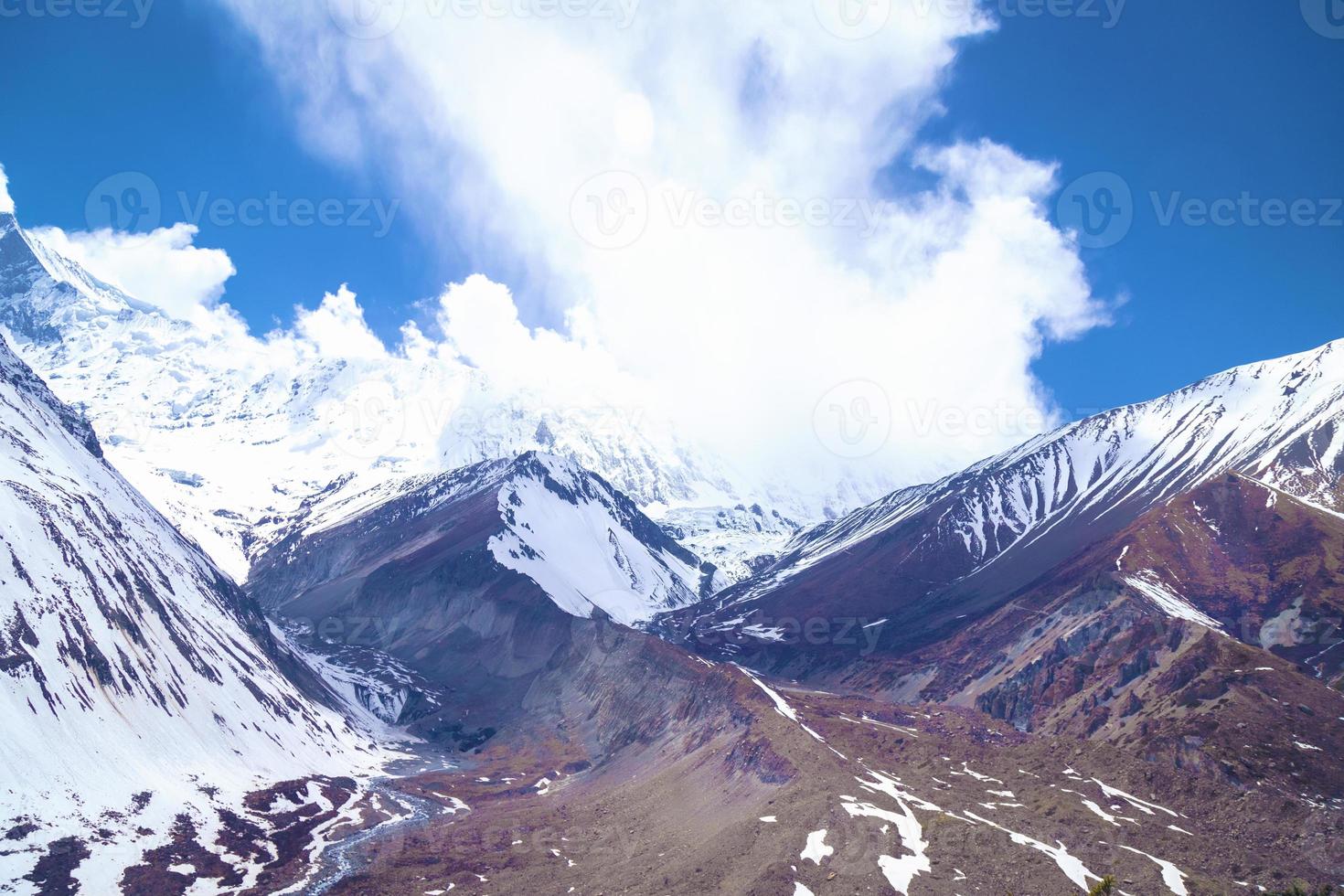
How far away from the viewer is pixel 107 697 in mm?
130625

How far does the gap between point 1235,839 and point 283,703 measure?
160 meters

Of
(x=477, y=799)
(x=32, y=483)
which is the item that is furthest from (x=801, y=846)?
(x=32, y=483)

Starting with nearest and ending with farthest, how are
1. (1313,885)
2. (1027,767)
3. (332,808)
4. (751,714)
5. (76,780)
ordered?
(1313,885) < (76,780) < (1027,767) < (332,808) < (751,714)

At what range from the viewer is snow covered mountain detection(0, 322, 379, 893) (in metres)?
106

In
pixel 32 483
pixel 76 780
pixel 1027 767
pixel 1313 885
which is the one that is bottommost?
pixel 1313 885

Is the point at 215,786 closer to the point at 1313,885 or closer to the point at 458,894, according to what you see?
the point at 458,894

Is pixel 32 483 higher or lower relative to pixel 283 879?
higher

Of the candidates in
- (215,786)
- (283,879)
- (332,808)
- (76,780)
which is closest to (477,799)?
(332,808)

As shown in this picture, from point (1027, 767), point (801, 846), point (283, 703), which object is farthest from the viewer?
point (283, 703)

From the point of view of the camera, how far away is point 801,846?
343 ft

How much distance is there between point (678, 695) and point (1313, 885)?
115376 millimetres

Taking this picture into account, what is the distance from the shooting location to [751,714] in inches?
6147

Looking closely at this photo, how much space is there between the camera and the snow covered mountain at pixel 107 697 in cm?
10650

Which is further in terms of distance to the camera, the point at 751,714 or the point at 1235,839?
the point at 751,714
